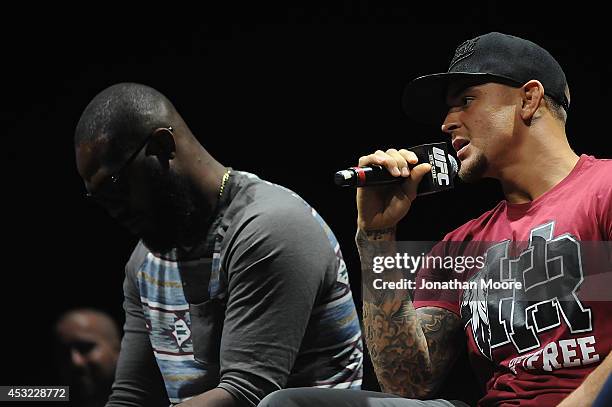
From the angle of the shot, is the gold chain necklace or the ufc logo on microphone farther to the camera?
the gold chain necklace

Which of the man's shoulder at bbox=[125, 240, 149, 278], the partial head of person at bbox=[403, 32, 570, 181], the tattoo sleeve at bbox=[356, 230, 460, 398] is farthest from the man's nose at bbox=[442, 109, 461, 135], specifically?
the man's shoulder at bbox=[125, 240, 149, 278]

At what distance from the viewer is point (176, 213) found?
1.80m

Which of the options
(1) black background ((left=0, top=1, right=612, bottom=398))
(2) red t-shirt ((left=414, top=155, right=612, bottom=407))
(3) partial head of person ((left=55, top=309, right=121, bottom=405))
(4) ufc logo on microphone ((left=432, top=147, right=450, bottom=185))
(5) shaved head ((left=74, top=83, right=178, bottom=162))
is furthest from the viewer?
(1) black background ((left=0, top=1, right=612, bottom=398))

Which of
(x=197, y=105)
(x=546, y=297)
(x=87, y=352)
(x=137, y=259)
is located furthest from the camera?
(x=197, y=105)

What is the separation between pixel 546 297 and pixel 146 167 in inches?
31.2

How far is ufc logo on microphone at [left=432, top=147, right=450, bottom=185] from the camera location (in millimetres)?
1522

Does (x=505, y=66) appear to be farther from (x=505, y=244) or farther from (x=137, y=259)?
(x=137, y=259)

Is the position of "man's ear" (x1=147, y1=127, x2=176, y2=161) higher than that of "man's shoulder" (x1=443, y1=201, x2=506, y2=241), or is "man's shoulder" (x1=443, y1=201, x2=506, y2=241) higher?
"man's ear" (x1=147, y1=127, x2=176, y2=161)

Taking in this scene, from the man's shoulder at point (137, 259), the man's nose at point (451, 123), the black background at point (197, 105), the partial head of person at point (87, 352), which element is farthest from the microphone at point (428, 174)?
the partial head of person at point (87, 352)

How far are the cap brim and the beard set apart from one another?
0.45 meters

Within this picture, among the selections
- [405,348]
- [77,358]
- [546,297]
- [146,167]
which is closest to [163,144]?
[146,167]

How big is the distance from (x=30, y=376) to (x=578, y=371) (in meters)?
1.71

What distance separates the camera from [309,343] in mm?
1728

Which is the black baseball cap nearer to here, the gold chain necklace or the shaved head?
the gold chain necklace
